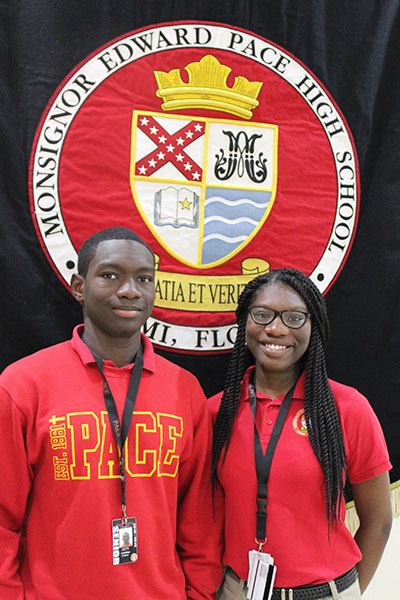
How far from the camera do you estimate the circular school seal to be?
5.54 ft

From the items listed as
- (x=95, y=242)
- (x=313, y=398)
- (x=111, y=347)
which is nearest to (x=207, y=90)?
(x=95, y=242)

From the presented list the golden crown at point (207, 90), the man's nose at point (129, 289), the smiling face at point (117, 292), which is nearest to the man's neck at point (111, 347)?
the smiling face at point (117, 292)

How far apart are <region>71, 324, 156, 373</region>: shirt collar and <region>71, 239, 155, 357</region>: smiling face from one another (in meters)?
0.04

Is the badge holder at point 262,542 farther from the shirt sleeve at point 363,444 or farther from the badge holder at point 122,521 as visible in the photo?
the badge holder at point 122,521

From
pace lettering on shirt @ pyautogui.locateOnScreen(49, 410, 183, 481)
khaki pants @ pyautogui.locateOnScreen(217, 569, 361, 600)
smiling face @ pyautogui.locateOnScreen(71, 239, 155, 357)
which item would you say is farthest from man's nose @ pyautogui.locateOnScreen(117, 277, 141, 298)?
khaki pants @ pyautogui.locateOnScreen(217, 569, 361, 600)

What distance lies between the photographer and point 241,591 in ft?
4.44

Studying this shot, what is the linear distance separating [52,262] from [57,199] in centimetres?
20

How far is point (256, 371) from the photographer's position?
4.89 ft

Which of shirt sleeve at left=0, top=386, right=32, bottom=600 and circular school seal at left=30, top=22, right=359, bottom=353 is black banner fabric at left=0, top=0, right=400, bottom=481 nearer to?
circular school seal at left=30, top=22, right=359, bottom=353

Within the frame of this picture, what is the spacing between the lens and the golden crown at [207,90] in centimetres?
173

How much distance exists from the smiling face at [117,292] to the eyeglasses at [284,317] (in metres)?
0.30

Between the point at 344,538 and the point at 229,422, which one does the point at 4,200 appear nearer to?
the point at 229,422

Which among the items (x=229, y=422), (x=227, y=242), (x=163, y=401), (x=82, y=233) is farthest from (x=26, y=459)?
(x=227, y=242)

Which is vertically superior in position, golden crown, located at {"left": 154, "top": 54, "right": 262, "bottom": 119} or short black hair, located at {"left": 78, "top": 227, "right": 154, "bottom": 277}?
golden crown, located at {"left": 154, "top": 54, "right": 262, "bottom": 119}
